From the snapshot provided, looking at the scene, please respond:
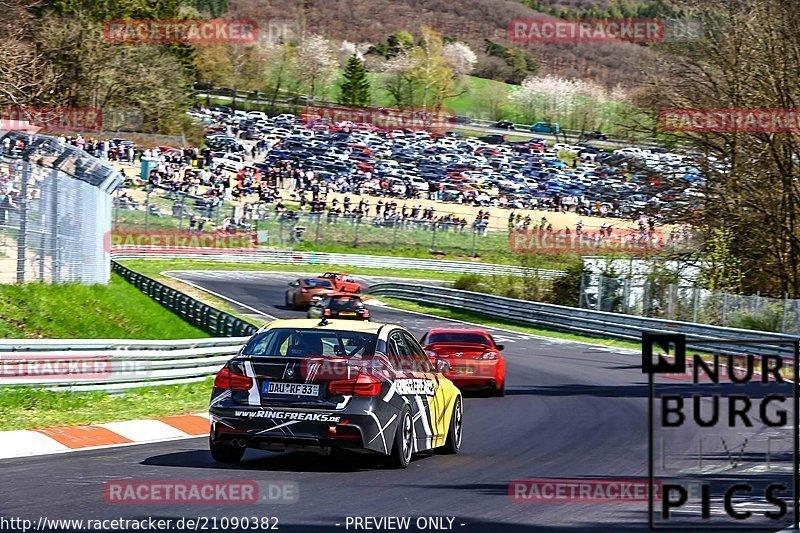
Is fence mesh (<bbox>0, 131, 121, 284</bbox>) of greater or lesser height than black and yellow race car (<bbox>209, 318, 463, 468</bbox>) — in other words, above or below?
above

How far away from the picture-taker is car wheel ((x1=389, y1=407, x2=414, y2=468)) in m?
10.7

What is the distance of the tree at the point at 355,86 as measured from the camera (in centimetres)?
12506

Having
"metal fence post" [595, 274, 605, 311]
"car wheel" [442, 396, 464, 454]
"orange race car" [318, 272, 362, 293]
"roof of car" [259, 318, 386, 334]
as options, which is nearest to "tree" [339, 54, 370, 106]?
"orange race car" [318, 272, 362, 293]

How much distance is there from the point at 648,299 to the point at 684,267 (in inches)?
73.9

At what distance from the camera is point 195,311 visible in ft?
101

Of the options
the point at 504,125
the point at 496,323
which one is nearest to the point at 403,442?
the point at 496,323

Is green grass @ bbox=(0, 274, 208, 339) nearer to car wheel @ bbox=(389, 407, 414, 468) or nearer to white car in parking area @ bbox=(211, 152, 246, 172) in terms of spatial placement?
car wheel @ bbox=(389, 407, 414, 468)

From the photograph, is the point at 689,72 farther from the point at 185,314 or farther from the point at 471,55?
the point at 471,55

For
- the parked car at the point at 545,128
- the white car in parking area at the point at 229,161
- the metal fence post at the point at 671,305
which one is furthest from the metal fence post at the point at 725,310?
the parked car at the point at 545,128

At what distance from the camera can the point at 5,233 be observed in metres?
20.3

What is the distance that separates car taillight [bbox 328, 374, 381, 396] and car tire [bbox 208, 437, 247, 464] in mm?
1064

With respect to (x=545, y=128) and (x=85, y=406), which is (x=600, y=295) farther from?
(x=545, y=128)

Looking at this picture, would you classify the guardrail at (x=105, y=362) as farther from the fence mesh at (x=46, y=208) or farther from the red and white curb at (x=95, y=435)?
the fence mesh at (x=46, y=208)

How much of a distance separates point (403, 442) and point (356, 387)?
2.95 ft
